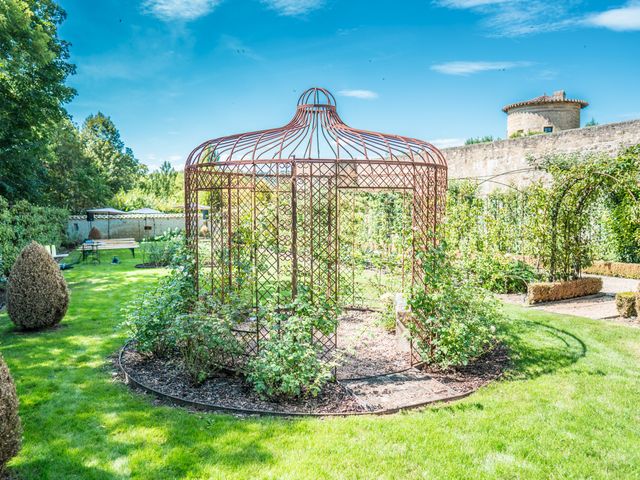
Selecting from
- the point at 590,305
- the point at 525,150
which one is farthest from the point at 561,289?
the point at 525,150

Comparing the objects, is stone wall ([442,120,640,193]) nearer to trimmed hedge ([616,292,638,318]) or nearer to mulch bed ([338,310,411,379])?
trimmed hedge ([616,292,638,318])

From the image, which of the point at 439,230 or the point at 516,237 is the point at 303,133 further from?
the point at 516,237

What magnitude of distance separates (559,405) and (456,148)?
14.5 m

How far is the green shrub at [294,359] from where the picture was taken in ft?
13.4

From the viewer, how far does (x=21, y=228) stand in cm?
1148

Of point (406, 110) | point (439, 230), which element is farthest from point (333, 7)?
point (439, 230)

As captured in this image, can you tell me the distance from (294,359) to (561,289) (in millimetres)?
6842

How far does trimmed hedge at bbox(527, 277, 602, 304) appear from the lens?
8508mm

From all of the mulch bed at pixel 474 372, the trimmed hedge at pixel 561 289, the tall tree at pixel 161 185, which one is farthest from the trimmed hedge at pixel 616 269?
the tall tree at pixel 161 185

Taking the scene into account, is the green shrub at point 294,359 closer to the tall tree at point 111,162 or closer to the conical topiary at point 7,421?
the conical topiary at point 7,421

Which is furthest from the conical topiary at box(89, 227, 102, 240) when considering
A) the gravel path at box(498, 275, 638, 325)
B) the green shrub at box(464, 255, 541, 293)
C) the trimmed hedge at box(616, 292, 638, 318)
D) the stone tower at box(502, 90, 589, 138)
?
the stone tower at box(502, 90, 589, 138)

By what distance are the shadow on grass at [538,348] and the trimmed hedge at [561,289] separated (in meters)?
1.72

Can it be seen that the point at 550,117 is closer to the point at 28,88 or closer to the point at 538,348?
the point at 538,348

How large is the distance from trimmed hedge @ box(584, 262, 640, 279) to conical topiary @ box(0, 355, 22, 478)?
11.8 meters
